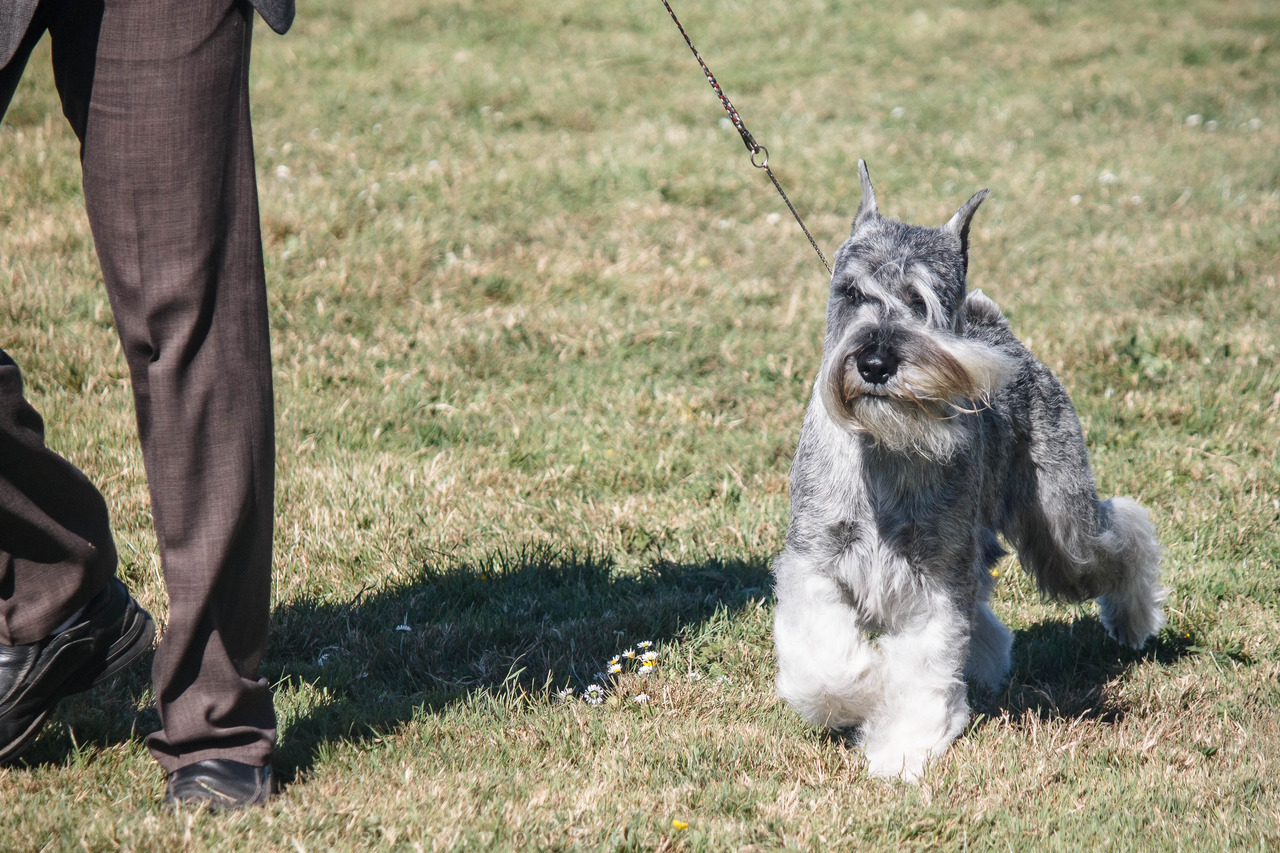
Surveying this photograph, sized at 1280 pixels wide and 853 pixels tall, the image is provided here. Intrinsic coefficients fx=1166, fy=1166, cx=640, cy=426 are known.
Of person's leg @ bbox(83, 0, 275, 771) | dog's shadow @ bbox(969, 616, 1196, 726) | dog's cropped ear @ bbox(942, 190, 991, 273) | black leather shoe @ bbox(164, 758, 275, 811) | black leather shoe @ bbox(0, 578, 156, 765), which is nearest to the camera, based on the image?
person's leg @ bbox(83, 0, 275, 771)

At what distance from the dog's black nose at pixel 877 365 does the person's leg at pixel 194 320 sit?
1613mm

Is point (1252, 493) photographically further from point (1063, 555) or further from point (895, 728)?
point (895, 728)

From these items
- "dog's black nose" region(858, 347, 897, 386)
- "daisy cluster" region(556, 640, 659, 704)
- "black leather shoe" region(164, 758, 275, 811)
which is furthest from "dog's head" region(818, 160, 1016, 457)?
"black leather shoe" region(164, 758, 275, 811)

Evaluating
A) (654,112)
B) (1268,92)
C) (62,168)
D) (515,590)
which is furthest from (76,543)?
(1268,92)

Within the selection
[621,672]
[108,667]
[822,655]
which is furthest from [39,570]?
[822,655]

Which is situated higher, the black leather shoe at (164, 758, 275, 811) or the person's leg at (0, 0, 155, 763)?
the person's leg at (0, 0, 155, 763)

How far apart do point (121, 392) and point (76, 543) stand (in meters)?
3.06

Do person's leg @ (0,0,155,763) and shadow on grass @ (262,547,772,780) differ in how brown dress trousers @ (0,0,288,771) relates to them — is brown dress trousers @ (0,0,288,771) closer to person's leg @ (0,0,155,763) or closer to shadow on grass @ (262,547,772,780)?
person's leg @ (0,0,155,763)

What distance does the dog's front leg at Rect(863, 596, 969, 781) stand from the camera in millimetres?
3602

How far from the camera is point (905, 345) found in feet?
10.8

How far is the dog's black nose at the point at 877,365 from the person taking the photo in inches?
128

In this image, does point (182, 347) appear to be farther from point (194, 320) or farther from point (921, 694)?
point (921, 694)

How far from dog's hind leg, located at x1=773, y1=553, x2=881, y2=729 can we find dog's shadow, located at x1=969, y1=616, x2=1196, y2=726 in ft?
1.70

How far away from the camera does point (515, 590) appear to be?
4.66m
